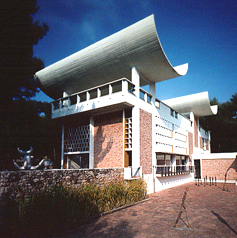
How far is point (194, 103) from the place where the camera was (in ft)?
84.5

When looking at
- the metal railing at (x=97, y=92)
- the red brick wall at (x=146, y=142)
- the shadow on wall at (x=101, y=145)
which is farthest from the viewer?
the shadow on wall at (x=101, y=145)

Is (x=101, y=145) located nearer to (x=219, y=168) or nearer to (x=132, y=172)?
A: (x=132, y=172)

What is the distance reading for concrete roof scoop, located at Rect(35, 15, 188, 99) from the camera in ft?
42.1

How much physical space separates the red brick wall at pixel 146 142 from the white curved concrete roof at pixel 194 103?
12126 mm

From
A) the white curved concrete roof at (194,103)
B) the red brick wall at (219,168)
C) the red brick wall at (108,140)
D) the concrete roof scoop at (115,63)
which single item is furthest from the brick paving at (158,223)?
the white curved concrete roof at (194,103)

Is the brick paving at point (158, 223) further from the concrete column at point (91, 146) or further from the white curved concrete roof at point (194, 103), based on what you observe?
the white curved concrete roof at point (194, 103)

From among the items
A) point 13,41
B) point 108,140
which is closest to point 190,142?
point 108,140

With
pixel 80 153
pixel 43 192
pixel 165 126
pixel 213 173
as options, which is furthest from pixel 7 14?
pixel 213 173

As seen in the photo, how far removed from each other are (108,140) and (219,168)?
49.2 ft

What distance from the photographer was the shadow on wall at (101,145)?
592 inches

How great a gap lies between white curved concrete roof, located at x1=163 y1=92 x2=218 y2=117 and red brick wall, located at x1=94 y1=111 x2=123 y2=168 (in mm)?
14095

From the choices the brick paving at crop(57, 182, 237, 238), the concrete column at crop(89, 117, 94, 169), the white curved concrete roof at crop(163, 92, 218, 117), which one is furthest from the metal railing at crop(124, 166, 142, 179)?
the white curved concrete roof at crop(163, 92, 218, 117)

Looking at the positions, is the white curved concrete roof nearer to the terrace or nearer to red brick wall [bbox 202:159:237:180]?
red brick wall [bbox 202:159:237:180]

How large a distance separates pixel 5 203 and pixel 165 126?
14580mm
